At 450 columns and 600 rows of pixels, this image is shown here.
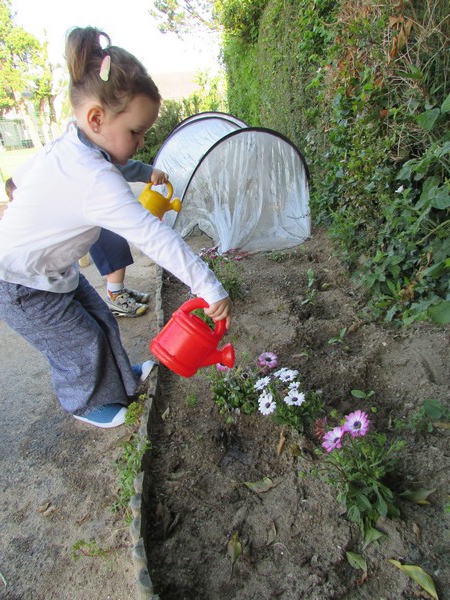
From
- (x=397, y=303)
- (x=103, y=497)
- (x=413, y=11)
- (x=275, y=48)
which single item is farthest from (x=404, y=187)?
(x=275, y=48)

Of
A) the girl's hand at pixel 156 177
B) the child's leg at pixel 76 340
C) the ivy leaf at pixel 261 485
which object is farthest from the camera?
the girl's hand at pixel 156 177

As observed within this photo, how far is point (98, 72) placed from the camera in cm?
134

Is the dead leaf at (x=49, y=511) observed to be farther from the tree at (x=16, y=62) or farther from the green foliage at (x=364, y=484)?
the tree at (x=16, y=62)

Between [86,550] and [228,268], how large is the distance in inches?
81.1

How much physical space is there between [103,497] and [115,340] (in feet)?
2.29

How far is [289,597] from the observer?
3.79 ft

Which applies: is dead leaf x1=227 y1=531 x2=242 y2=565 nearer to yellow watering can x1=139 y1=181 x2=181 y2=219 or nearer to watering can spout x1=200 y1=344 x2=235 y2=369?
watering can spout x1=200 y1=344 x2=235 y2=369

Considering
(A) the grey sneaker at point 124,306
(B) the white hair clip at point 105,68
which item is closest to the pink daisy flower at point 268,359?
(B) the white hair clip at point 105,68

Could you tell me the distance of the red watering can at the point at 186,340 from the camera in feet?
4.69

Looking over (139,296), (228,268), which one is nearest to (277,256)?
(228,268)

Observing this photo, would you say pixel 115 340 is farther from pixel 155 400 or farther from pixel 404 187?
pixel 404 187

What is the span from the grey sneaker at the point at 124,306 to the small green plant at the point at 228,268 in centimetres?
66

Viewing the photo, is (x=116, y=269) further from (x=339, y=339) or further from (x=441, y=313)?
(x=441, y=313)

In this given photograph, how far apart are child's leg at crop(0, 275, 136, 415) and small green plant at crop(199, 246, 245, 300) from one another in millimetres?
1024
